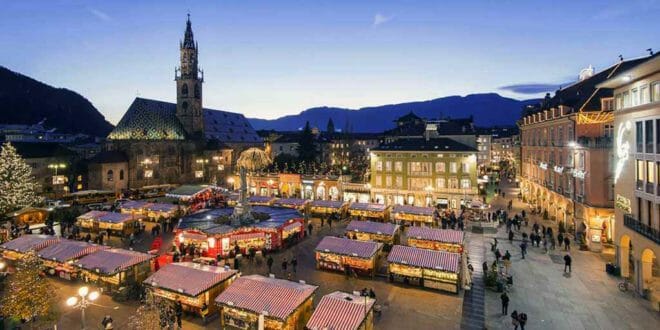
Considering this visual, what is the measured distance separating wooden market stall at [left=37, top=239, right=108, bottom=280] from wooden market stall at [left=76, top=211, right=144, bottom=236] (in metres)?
9.77

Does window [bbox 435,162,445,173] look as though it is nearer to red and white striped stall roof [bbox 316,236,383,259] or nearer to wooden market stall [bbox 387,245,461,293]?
red and white striped stall roof [bbox 316,236,383,259]

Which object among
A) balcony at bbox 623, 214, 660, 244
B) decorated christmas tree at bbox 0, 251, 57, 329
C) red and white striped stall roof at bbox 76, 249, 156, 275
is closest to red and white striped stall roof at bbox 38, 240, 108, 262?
red and white striped stall roof at bbox 76, 249, 156, 275

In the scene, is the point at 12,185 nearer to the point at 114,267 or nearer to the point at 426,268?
the point at 114,267

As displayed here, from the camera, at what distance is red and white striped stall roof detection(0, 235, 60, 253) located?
26234 mm

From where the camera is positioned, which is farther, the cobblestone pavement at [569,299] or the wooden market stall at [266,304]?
the cobblestone pavement at [569,299]

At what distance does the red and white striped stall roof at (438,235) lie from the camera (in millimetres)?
27033

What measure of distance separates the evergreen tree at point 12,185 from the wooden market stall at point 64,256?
2104 cm

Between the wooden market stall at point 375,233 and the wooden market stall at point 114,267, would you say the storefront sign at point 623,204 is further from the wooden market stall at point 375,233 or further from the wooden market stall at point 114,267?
the wooden market stall at point 114,267

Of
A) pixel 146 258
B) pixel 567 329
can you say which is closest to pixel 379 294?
A: pixel 567 329

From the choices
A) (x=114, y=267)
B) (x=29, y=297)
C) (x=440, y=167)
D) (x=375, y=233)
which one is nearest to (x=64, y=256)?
(x=114, y=267)

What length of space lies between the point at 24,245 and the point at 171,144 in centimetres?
5065

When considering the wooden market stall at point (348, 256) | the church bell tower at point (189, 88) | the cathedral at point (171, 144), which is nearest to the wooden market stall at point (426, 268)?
the wooden market stall at point (348, 256)

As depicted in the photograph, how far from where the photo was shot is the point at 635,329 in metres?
17.7

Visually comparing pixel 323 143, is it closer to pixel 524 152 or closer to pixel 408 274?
pixel 524 152
